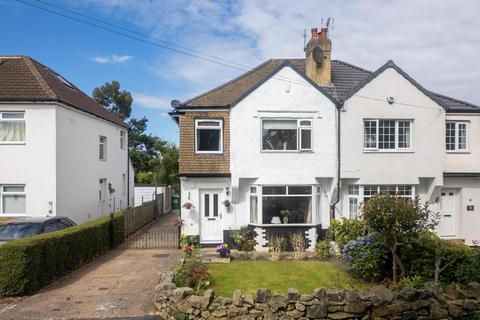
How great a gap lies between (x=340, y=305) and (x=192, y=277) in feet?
12.3

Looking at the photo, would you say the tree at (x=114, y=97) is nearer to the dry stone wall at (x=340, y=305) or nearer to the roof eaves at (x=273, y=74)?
the roof eaves at (x=273, y=74)

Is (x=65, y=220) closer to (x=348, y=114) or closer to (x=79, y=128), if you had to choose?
(x=79, y=128)

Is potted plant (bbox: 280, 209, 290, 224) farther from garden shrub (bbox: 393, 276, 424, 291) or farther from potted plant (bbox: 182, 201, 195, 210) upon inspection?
garden shrub (bbox: 393, 276, 424, 291)

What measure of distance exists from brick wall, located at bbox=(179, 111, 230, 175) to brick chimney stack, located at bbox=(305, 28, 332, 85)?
509cm

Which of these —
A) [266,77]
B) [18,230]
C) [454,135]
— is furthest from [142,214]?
[454,135]

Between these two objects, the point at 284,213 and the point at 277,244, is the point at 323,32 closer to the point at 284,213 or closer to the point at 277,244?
the point at 284,213

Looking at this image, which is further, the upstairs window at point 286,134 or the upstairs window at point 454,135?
the upstairs window at point 454,135

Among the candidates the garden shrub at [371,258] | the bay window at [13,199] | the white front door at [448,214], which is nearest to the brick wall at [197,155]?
the garden shrub at [371,258]

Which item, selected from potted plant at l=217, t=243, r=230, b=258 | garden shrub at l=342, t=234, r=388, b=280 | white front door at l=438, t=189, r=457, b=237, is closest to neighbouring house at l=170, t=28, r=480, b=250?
white front door at l=438, t=189, r=457, b=237

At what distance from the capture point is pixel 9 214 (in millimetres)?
15469

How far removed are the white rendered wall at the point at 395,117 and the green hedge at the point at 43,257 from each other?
10482mm

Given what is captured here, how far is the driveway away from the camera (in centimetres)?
822

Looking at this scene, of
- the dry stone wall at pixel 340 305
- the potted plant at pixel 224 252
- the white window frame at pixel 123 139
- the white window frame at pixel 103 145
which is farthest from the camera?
the white window frame at pixel 123 139

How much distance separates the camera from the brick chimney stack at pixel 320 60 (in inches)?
675
